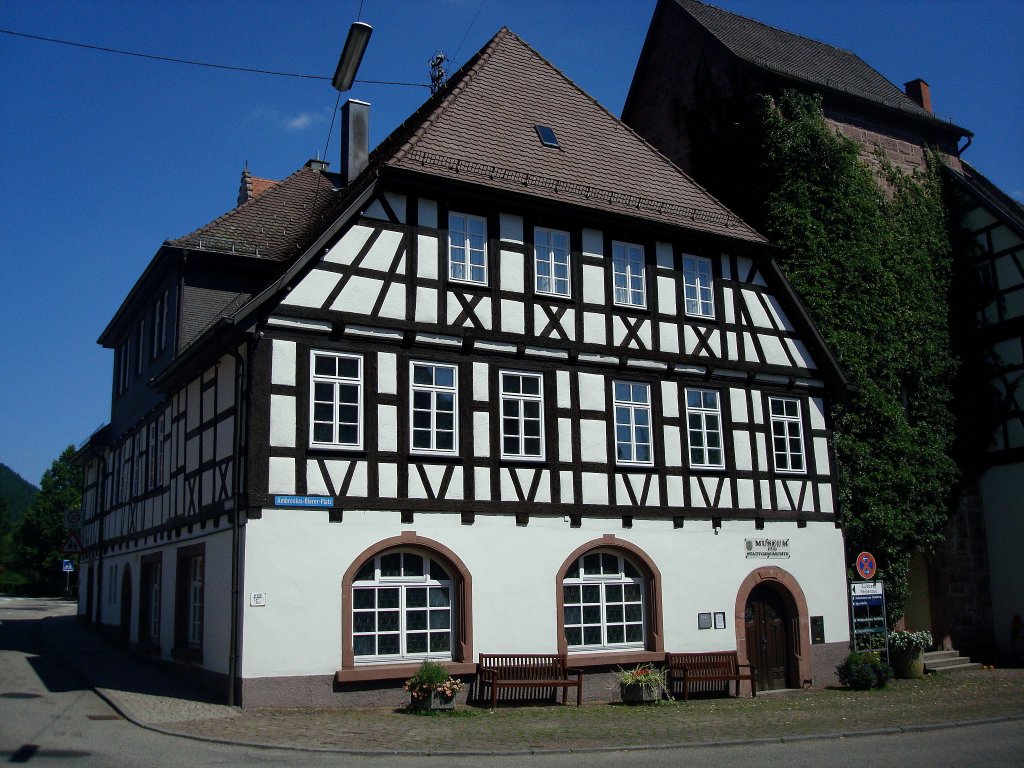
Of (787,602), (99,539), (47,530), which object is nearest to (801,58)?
(787,602)

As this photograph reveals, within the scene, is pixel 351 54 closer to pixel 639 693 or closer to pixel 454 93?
pixel 454 93

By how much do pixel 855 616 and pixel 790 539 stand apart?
2493 millimetres

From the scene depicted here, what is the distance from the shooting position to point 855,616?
21.6 meters

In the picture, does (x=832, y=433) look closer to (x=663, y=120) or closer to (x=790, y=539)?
(x=790, y=539)

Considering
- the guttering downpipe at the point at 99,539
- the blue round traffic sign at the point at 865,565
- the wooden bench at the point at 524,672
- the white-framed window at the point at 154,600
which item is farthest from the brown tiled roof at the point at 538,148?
the guttering downpipe at the point at 99,539

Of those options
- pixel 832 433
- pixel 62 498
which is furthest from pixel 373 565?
pixel 62 498

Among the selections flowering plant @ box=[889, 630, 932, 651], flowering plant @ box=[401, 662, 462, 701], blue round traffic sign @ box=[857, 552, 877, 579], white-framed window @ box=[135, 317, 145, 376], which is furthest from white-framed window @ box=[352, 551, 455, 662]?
white-framed window @ box=[135, 317, 145, 376]

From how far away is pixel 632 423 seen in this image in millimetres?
19312

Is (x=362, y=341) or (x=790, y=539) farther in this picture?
(x=790, y=539)

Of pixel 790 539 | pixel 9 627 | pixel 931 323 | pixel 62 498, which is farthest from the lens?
pixel 62 498

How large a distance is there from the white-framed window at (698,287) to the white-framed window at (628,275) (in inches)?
41.9

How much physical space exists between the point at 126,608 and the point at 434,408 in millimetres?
12381

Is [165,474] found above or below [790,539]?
above

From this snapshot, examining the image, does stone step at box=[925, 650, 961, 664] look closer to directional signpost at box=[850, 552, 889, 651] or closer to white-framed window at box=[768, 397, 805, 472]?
directional signpost at box=[850, 552, 889, 651]
